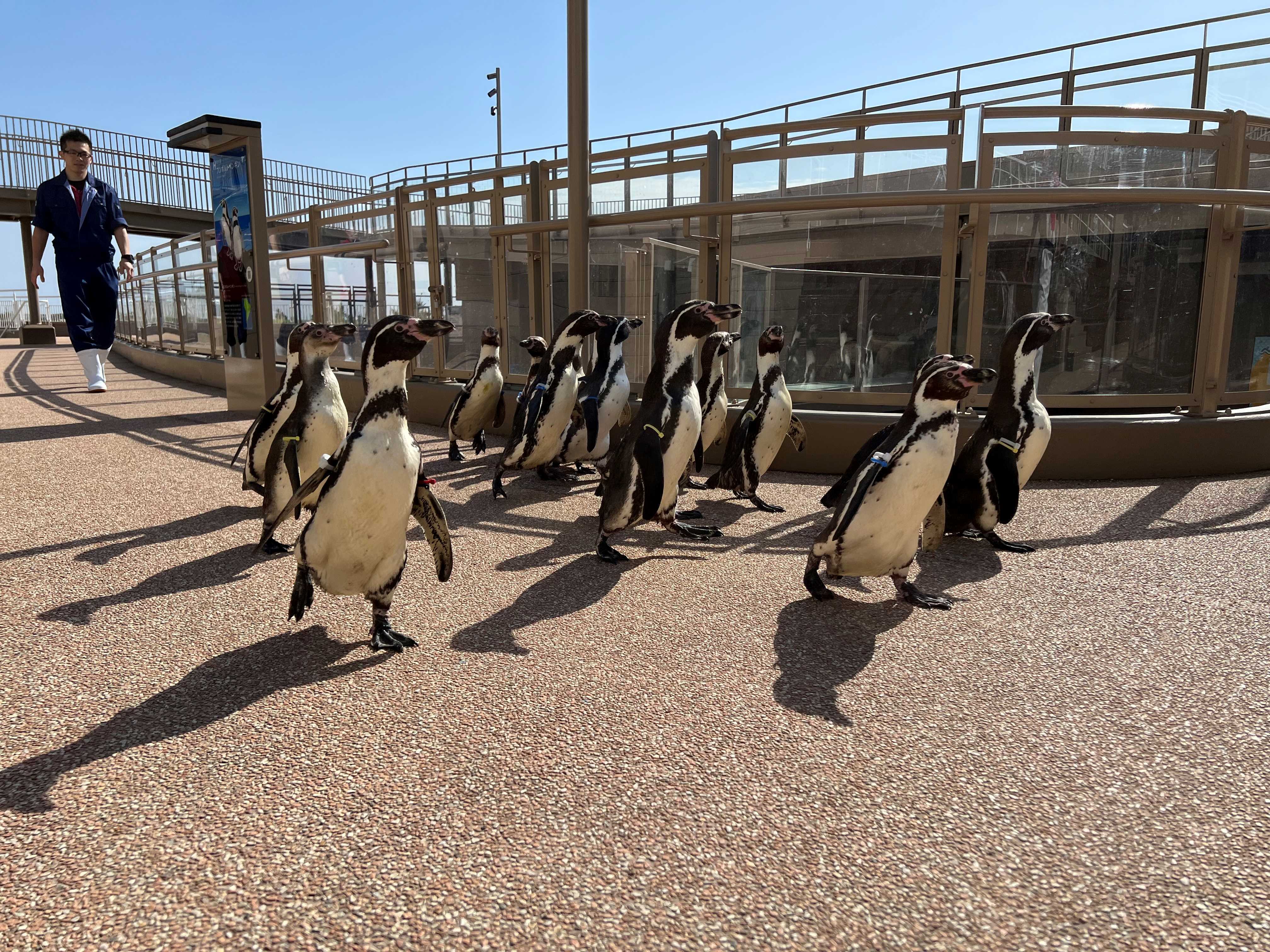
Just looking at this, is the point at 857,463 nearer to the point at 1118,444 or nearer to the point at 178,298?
the point at 1118,444

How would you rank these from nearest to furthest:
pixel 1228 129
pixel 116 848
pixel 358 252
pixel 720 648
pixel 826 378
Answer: pixel 116 848 < pixel 720 648 < pixel 1228 129 < pixel 826 378 < pixel 358 252

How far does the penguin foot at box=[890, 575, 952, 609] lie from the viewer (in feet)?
12.1

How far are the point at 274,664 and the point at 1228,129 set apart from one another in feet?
23.6

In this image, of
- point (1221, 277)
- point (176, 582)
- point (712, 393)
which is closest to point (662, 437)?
point (712, 393)

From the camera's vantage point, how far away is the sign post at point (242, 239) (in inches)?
347

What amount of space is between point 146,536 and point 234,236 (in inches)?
218

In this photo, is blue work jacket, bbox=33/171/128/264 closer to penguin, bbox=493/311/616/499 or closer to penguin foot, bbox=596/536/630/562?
penguin, bbox=493/311/616/499

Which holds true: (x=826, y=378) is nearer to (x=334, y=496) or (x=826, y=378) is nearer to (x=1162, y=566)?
(x=1162, y=566)

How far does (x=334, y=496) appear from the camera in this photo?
297cm

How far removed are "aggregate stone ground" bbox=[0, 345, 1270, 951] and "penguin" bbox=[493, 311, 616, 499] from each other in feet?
4.43

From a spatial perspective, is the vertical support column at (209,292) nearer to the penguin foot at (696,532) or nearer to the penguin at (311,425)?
the penguin at (311,425)

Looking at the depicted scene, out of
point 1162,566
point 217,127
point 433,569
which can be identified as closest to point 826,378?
point 1162,566

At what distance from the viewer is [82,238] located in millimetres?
8836

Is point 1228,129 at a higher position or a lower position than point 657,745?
higher
